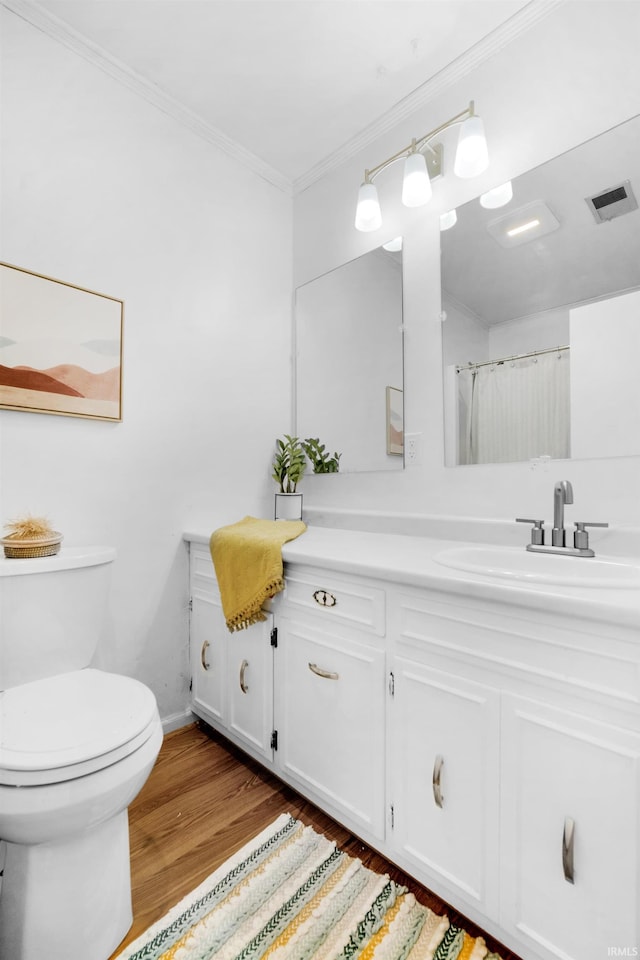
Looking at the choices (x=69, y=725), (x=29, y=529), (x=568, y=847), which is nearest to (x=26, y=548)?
(x=29, y=529)

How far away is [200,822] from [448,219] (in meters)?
2.13

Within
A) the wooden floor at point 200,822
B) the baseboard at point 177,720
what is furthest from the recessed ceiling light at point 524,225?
the baseboard at point 177,720

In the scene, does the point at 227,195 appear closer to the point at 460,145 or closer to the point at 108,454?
the point at 460,145

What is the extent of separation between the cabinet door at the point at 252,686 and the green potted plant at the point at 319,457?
800mm

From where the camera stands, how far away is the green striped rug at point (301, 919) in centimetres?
97

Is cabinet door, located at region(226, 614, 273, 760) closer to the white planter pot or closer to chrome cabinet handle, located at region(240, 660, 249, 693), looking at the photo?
chrome cabinet handle, located at region(240, 660, 249, 693)

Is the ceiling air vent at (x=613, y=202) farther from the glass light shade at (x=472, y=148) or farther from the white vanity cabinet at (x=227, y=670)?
the white vanity cabinet at (x=227, y=670)

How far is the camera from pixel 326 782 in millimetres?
1283

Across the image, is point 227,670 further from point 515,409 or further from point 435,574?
point 515,409

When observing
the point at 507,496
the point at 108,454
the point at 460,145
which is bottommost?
the point at 507,496

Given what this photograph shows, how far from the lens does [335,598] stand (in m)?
1.26

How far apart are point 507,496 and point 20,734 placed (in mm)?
1441

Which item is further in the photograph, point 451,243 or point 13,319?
point 451,243

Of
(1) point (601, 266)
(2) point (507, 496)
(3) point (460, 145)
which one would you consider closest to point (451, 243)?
(3) point (460, 145)
